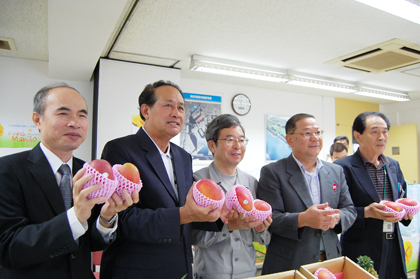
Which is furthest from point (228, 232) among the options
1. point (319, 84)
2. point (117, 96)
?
point (319, 84)

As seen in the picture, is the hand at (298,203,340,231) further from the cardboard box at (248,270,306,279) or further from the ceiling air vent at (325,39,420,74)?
the ceiling air vent at (325,39,420,74)

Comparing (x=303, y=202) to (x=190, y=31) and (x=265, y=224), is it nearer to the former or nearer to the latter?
(x=265, y=224)

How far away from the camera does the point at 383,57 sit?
3.93m

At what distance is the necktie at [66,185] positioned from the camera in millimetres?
1158

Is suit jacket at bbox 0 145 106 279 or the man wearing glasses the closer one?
suit jacket at bbox 0 145 106 279

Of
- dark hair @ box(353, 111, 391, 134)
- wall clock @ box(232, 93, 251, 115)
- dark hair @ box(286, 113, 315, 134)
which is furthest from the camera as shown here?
wall clock @ box(232, 93, 251, 115)

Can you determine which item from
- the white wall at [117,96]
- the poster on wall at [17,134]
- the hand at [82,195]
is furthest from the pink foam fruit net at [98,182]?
the poster on wall at [17,134]

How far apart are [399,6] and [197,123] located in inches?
137

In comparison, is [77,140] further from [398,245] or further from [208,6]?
[398,245]

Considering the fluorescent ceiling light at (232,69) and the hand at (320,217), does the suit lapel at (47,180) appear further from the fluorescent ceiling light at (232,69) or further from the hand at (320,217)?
the fluorescent ceiling light at (232,69)

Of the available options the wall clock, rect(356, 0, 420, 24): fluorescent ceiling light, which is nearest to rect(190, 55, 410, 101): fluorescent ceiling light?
the wall clock

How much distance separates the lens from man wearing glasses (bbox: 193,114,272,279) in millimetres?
1550

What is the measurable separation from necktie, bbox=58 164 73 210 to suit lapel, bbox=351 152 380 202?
6.54 ft

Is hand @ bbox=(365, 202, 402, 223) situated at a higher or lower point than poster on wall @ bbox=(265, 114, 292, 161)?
lower
